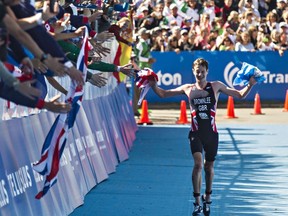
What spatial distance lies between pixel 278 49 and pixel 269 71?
0.77 m

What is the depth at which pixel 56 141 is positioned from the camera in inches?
375

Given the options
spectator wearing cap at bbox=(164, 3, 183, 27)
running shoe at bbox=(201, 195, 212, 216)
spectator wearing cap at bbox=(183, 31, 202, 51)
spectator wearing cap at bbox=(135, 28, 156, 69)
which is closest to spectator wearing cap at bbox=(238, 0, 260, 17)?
spectator wearing cap at bbox=(164, 3, 183, 27)

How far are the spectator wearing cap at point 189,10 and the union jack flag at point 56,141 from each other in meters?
22.2

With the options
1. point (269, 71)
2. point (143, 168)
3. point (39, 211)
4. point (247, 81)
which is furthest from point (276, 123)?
point (39, 211)

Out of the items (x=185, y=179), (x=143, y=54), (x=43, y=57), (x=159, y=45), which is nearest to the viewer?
(x=43, y=57)

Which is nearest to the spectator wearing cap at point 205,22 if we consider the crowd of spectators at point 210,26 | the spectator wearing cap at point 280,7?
the crowd of spectators at point 210,26

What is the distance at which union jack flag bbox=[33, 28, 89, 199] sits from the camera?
9.40 m

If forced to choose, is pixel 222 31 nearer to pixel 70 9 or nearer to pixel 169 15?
pixel 169 15

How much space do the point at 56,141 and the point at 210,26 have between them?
72.2 feet

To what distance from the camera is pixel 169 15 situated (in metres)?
31.8

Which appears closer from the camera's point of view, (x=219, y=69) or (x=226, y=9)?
(x=219, y=69)

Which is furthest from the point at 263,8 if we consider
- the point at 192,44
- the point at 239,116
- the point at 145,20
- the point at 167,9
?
the point at 239,116

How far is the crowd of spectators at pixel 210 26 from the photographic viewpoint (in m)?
30.2

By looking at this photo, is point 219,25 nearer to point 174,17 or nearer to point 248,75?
point 174,17
